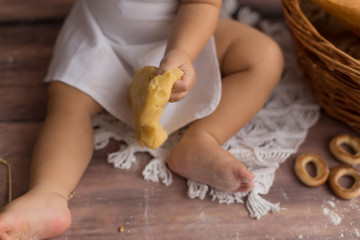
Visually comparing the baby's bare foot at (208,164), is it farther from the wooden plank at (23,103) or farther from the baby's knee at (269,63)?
the wooden plank at (23,103)

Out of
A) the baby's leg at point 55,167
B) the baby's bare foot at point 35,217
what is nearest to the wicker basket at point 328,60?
the baby's leg at point 55,167

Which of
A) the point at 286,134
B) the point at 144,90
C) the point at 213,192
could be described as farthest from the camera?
the point at 286,134

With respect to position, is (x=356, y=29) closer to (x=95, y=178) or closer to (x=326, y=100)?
(x=326, y=100)

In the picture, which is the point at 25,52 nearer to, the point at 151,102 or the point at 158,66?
the point at 158,66

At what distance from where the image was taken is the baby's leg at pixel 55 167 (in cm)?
69

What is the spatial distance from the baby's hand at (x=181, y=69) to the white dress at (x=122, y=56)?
0.14m

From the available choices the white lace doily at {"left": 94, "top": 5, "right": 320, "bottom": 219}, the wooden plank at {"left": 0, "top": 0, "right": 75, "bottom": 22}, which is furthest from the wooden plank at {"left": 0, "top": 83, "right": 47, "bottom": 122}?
the wooden plank at {"left": 0, "top": 0, "right": 75, "bottom": 22}

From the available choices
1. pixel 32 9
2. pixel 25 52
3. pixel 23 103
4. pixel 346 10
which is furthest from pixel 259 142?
pixel 32 9

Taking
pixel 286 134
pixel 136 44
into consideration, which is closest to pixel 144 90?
pixel 136 44

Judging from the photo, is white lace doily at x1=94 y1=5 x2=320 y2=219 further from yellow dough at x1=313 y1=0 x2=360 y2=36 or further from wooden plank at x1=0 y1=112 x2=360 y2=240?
yellow dough at x1=313 y1=0 x2=360 y2=36

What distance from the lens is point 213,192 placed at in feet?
2.76

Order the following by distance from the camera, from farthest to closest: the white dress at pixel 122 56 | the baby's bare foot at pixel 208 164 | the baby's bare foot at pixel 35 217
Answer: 1. the white dress at pixel 122 56
2. the baby's bare foot at pixel 208 164
3. the baby's bare foot at pixel 35 217

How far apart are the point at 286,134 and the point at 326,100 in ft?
0.38

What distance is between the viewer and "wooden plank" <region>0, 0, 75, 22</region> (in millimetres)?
1230
